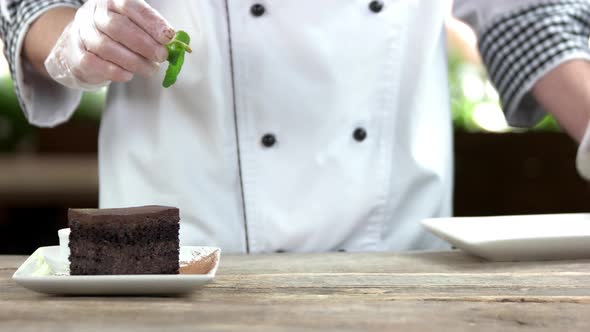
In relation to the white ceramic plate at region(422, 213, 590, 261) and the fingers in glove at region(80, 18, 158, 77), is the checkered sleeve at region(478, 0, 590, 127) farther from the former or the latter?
the fingers in glove at region(80, 18, 158, 77)

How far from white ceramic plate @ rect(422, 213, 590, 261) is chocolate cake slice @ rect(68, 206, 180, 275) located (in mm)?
470

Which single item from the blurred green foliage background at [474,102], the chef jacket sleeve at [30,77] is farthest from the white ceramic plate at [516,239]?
the blurred green foliage background at [474,102]

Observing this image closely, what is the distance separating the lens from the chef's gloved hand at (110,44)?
125 cm

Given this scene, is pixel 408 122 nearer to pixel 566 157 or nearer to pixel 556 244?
pixel 556 244

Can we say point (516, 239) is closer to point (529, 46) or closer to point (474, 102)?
point (529, 46)

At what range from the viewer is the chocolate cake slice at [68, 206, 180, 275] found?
44.6 inches

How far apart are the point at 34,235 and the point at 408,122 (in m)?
3.19

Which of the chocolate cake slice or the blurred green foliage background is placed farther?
the blurred green foliage background

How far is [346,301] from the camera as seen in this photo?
1054mm

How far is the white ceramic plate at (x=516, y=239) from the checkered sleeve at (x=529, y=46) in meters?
0.39

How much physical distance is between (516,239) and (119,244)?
0.58 metres

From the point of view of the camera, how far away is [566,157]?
4.07 meters

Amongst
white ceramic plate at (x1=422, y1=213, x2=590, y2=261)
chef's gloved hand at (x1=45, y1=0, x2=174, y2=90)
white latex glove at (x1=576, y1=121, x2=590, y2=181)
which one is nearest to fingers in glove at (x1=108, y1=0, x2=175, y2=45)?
chef's gloved hand at (x1=45, y1=0, x2=174, y2=90)

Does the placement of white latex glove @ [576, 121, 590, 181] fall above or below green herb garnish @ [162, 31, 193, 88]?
below
